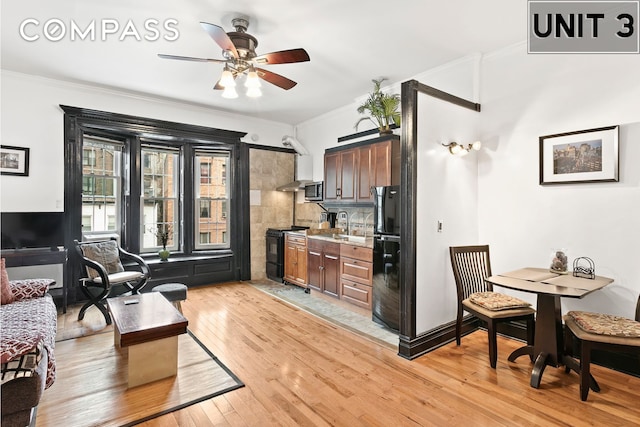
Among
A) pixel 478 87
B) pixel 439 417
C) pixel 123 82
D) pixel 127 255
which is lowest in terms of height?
pixel 439 417

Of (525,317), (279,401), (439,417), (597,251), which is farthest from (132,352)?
(597,251)

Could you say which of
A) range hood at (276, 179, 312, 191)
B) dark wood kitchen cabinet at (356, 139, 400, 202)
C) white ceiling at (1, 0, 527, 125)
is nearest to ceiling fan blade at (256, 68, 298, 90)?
white ceiling at (1, 0, 527, 125)

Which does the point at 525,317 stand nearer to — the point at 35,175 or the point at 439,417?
the point at 439,417

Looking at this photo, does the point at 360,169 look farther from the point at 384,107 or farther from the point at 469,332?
the point at 469,332

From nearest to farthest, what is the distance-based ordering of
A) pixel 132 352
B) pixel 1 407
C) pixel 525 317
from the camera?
pixel 1 407 < pixel 132 352 < pixel 525 317

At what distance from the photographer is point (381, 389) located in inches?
96.2

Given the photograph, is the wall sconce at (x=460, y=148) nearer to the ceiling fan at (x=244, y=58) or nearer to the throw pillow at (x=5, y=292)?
the ceiling fan at (x=244, y=58)

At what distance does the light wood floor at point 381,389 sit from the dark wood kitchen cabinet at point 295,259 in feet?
5.81

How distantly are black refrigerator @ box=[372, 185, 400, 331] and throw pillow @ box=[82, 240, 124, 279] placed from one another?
343 cm

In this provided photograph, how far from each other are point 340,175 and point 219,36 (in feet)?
9.67

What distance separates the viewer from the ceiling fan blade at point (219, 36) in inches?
90.9

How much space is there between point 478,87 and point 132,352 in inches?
167

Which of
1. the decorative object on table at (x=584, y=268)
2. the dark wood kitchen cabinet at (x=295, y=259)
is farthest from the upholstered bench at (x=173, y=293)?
the decorative object on table at (x=584, y=268)

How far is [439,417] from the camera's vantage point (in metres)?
2.12
